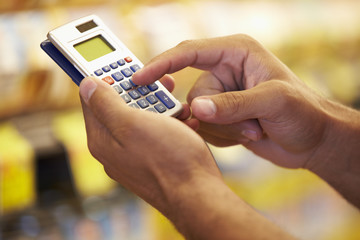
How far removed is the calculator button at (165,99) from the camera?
1.11 m

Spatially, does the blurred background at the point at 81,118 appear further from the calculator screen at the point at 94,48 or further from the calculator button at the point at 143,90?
the calculator button at the point at 143,90

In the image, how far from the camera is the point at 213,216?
85 centimetres

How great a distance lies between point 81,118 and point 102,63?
2.24 feet

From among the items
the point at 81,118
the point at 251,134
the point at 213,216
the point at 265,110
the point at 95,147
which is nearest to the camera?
the point at 213,216

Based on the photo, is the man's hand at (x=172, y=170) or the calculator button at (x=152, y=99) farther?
the calculator button at (x=152, y=99)

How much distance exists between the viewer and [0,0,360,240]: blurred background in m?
1.59

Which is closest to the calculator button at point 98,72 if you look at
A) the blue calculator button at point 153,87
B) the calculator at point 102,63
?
the calculator at point 102,63

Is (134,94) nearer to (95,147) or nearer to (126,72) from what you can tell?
(126,72)

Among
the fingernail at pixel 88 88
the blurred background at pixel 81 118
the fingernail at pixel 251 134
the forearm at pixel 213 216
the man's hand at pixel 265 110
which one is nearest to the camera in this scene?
the forearm at pixel 213 216

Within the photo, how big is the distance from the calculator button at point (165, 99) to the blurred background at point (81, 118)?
0.60 metres

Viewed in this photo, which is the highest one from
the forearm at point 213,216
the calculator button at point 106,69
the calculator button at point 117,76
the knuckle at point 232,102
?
the calculator button at point 106,69

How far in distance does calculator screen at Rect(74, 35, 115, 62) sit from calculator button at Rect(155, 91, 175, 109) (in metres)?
0.15

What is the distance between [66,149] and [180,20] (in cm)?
60

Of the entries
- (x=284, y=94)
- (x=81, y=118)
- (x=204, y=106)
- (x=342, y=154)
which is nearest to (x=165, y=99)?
(x=204, y=106)
